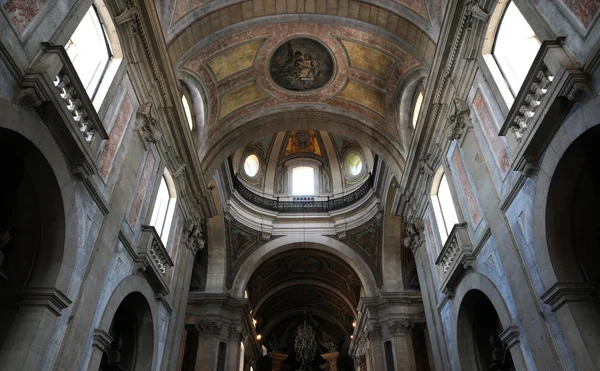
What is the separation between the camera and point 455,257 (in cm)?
941

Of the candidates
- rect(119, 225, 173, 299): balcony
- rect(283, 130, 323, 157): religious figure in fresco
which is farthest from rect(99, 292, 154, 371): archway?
rect(283, 130, 323, 157): religious figure in fresco

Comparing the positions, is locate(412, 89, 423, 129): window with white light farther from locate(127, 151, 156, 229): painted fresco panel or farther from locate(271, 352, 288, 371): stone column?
locate(271, 352, 288, 371): stone column

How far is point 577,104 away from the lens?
553cm

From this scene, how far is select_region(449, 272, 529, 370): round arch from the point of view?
23.2 ft

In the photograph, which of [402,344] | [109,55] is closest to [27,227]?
[109,55]

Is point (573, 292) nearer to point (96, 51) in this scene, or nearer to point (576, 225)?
point (576, 225)

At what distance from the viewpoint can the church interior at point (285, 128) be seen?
5.70 meters

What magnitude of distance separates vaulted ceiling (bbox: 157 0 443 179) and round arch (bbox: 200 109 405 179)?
5 cm

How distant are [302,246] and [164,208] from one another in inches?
457

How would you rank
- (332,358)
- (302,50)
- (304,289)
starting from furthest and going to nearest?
(332,358), (304,289), (302,50)

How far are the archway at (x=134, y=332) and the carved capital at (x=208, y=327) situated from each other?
8.73m

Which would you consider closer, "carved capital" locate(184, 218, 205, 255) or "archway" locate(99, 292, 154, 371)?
"archway" locate(99, 292, 154, 371)

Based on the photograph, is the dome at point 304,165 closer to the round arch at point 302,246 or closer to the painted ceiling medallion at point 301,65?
the round arch at point 302,246

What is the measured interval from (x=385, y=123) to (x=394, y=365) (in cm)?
990
